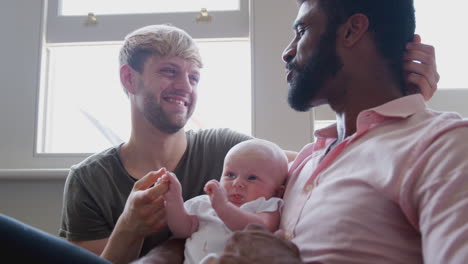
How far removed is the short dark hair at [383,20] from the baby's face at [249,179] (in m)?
0.39

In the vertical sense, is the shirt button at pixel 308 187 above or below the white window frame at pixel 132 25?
below

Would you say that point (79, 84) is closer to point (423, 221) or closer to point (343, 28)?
point (343, 28)

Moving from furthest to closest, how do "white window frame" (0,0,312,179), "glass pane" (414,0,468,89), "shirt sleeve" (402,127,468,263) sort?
"glass pane" (414,0,468,89)
"white window frame" (0,0,312,179)
"shirt sleeve" (402,127,468,263)

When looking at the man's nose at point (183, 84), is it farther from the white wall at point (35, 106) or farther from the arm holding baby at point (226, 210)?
the arm holding baby at point (226, 210)

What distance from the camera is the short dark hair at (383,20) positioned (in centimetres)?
101

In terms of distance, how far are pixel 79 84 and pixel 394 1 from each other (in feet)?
5.36

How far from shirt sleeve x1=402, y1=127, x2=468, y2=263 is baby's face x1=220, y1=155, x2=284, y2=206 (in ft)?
1.44

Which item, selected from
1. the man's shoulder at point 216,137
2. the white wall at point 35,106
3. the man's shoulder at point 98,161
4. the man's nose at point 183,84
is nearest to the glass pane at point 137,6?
the white wall at point 35,106

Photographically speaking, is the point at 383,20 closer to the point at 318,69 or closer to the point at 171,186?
the point at 318,69

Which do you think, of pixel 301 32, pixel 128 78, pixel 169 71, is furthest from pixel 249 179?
pixel 128 78

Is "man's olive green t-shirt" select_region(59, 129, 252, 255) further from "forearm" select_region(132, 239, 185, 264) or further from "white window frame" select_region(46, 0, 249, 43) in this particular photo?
"white window frame" select_region(46, 0, 249, 43)

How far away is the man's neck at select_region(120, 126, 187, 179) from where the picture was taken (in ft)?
5.14

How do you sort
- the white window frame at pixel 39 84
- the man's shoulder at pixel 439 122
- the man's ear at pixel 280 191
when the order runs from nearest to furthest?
the man's shoulder at pixel 439 122, the man's ear at pixel 280 191, the white window frame at pixel 39 84

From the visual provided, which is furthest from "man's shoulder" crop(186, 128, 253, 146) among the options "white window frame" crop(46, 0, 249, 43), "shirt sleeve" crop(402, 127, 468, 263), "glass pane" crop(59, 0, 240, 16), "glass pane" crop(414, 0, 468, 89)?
"glass pane" crop(414, 0, 468, 89)
